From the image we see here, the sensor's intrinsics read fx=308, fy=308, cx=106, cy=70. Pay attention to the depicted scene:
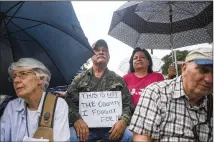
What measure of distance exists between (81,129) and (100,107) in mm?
357

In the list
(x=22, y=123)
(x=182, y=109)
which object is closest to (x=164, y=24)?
(x=182, y=109)

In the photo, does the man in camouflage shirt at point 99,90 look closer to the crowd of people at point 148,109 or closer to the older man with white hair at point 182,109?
the crowd of people at point 148,109

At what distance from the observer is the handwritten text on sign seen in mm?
3592

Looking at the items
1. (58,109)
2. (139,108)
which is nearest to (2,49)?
(58,109)

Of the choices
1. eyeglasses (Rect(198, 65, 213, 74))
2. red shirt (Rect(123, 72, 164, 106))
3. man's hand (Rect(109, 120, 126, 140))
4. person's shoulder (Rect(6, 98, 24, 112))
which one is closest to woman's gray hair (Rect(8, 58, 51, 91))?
person's shoulder (Rect(6, 98, 24, 112))

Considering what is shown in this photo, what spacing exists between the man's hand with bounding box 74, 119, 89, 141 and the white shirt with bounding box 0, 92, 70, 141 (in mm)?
524

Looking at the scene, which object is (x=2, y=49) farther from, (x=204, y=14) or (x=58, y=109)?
(x=204, y=14)

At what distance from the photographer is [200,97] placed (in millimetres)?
2811

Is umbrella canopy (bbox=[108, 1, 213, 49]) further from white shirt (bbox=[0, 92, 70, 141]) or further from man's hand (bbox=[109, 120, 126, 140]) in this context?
white shirt (bbox=[0, 92, 70, 141])

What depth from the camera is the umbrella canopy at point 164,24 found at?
462cm

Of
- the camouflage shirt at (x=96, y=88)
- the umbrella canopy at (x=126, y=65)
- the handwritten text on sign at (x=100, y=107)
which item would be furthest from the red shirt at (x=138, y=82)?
the umbrella canopy at (x=126, y=65)

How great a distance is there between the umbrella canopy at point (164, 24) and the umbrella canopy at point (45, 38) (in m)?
1.39

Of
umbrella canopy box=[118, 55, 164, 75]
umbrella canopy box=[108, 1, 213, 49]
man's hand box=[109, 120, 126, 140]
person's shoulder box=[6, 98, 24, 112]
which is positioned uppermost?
umbrella canopy box=[108, 1, 213, 49]

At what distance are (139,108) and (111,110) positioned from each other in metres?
0.90
